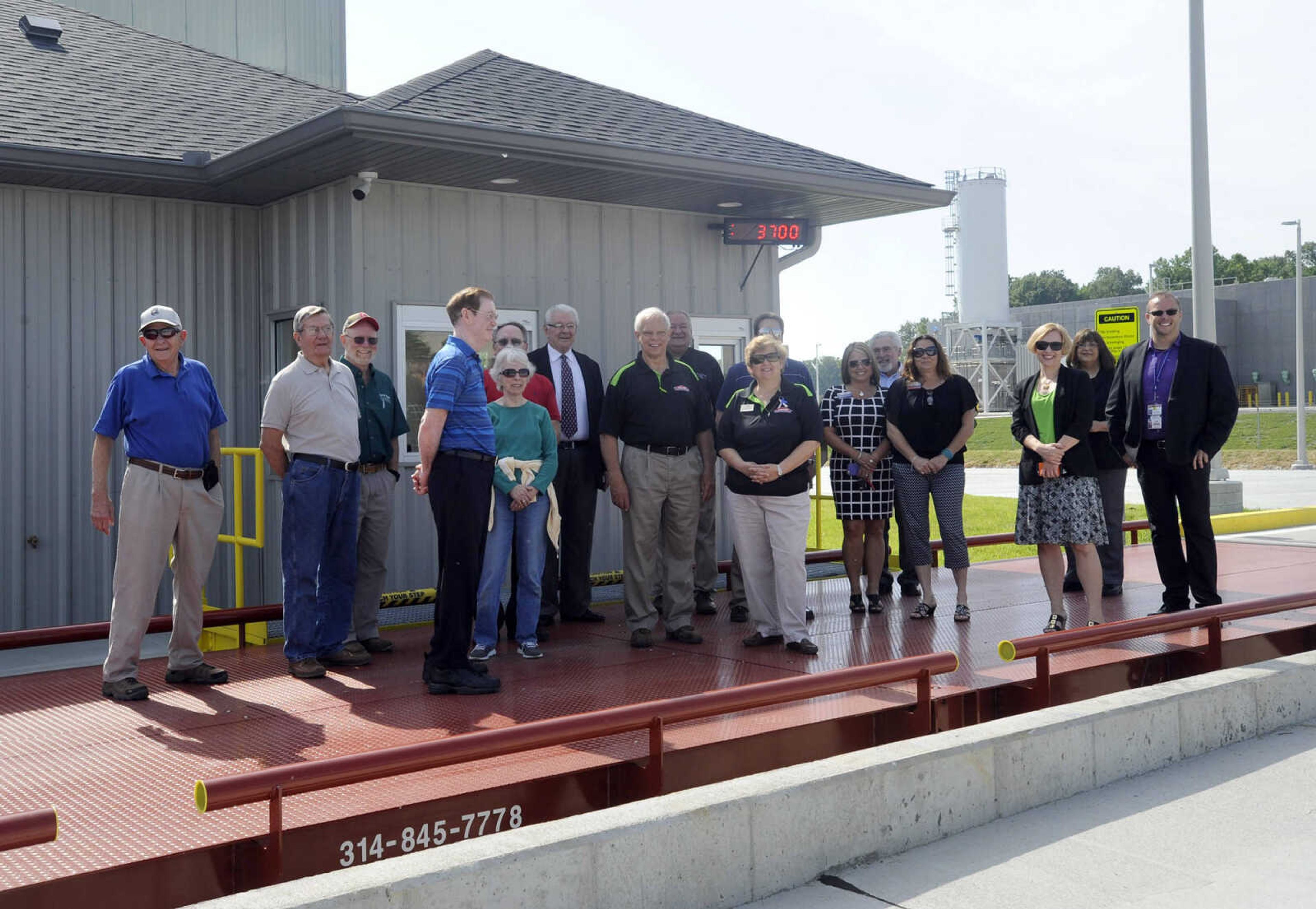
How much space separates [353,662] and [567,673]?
48.3 inches

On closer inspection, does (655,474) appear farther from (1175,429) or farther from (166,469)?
(1175,429)

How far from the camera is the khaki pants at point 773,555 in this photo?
6926 millimetres

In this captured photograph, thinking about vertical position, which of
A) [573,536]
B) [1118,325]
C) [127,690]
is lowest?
[127,690]

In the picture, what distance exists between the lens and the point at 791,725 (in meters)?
5.17

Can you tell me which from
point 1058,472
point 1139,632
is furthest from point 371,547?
point 1139,632

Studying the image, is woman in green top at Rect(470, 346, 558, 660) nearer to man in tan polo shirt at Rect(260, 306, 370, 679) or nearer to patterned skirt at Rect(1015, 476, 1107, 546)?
man in tan polo shirt at Rect(260, 306, 370, 679)

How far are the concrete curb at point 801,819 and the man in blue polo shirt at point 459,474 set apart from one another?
2.06m

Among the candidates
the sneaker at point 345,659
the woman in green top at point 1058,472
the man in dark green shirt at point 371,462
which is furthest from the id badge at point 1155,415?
the sneaker at point 345,659

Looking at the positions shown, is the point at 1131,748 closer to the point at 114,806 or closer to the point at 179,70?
the point at 114,806

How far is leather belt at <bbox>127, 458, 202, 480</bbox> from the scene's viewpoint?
589cm

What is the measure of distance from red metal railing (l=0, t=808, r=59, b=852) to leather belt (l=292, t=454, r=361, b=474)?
10.8ft

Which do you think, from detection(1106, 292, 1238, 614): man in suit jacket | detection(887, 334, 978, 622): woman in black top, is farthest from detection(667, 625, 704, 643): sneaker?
detection(1106, 292, 1238, 614): man in suit jacket

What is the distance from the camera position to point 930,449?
7.72 meters

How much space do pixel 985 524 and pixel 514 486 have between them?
12.9 m
